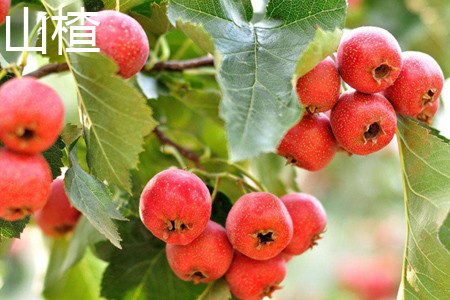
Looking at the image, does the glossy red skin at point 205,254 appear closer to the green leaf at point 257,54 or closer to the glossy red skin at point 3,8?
the green leaf at point 257,54

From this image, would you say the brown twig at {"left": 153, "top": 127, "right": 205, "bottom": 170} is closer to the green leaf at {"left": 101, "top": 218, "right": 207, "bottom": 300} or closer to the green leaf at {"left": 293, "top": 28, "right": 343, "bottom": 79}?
the green leaf at {"left": 101, "top": 218, "right": 207, "bottom": 300}

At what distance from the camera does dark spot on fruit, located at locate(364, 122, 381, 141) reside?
0.98 metres

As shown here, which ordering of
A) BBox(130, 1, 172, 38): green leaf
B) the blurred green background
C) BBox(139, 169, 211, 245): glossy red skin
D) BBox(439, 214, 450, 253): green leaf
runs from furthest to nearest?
the blurred green background
BBox(439, 214, 450, 253): green leaf
BBox(130, 1, 172, 38): green leaf
BBox(139, 169, 211, 245): glossy red skin

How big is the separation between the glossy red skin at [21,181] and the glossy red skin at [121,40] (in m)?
0.18

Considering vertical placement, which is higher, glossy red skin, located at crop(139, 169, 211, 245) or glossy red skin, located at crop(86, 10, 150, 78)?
glossy red skin, located at crop(86, 10, 150, 78)

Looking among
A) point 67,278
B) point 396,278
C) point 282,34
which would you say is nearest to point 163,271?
point 67,278

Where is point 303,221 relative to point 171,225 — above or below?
below

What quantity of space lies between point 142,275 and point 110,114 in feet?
1.77

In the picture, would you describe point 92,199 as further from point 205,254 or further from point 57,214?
point 57,214

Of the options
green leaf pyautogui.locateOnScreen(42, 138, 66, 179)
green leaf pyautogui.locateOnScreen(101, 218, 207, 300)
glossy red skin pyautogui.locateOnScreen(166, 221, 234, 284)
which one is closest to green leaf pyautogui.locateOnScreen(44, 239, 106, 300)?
green leaf pyautogui.locateOnScreen(101, 218, 207, 300)

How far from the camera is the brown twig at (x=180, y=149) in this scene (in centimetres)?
142

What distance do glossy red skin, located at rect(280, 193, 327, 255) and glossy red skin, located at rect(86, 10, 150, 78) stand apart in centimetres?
42

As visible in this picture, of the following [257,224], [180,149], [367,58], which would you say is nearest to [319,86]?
[367,58]

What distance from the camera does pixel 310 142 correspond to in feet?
3.34
